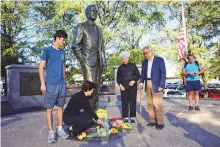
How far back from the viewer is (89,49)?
6.00 meters

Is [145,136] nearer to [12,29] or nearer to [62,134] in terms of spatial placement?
[62,134]

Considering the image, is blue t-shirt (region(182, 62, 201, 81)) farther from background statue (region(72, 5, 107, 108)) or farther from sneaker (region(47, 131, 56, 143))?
sneaker (region(47, 131, 56, 143))

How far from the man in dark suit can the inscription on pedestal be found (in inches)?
217

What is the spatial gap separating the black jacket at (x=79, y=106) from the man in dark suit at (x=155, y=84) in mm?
1548

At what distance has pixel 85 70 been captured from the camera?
596cm

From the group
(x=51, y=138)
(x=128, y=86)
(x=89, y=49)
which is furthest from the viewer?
(x=128, y=86)

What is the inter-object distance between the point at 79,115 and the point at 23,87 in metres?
5.65

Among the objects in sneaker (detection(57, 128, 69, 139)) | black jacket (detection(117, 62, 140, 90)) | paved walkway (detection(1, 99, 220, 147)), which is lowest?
paved walkway (detection(1, 99, 220, 147))

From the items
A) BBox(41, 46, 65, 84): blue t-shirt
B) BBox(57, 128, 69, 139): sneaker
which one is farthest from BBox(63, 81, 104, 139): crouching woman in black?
BBox(41, 46, 65, 84): blue t-shirt

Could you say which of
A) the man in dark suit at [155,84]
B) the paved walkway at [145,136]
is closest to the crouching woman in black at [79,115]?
the paved walkway at [145,136]

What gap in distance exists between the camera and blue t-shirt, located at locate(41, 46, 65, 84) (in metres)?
5.08

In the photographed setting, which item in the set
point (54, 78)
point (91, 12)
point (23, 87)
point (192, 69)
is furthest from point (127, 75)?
point (23, 87)

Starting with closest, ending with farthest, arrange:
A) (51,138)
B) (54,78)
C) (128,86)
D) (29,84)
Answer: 1. (51,138)
2. (54,78)
3. (128,86)
4. (29,84)

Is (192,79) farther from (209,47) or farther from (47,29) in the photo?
(209,47)
